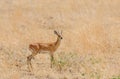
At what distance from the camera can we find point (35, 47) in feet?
34.0

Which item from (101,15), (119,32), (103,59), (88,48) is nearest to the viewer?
(103,59)

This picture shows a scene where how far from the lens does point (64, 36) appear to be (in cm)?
1417

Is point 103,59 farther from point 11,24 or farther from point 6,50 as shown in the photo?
point 11,24

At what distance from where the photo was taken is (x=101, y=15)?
1753 centimetres

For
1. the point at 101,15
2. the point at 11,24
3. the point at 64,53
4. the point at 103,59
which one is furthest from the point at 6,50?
the point at 101,15

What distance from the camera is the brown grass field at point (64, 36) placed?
10.4 m

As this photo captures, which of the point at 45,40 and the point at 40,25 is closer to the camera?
the point at 45,40

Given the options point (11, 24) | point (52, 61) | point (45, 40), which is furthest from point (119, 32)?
point (52, 61)

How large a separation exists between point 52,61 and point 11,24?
16.9 ft

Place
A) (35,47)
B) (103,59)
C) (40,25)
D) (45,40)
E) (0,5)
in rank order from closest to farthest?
1. (35,47)
2. (103,59)
3. (45,40)
4. (40,25)
5. (0,5)

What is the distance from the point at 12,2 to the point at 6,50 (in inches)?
310

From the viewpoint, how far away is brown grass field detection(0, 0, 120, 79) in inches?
411

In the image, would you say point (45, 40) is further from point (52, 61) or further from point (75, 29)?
point (52, 61)

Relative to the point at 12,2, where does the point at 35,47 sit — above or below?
below
